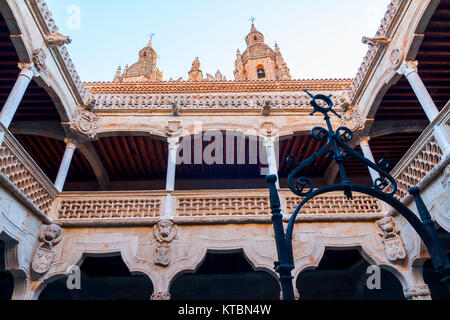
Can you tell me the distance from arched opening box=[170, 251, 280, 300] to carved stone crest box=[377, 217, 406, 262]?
3.21 metres

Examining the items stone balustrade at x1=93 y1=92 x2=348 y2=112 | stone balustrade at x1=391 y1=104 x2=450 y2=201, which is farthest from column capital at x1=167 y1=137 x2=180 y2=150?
stone balustrade at x1=391 y1=104 x2=450 y2=201

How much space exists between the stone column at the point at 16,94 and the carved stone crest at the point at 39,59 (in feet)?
0.34

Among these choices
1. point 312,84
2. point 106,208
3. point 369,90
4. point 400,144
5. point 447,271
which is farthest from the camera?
point 312,84

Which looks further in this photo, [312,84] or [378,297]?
[312,84]

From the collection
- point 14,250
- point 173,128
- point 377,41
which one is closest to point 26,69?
point 173,128

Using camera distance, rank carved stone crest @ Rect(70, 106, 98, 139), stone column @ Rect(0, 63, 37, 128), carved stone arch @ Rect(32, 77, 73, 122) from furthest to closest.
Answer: carved stone crest @ Rect(70, 106, 98, 139) < carved stone arch @ Rect(32, 77, 73, 122) < stone column @ Rect(0, 63, 37, 128)

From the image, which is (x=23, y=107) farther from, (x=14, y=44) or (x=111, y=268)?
(x=111, y=268)

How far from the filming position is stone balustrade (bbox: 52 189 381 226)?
21.0ft

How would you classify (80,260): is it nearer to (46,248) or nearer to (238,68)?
(46,248)

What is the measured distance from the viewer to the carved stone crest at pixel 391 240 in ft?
19.5

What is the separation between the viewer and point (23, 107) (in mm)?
7648

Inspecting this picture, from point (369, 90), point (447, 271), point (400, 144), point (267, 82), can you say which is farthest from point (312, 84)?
point (447, 271)

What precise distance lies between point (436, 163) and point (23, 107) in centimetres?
948

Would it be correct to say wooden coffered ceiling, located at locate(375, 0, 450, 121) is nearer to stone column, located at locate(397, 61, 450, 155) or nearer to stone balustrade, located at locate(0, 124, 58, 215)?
stone column, located at locate(397, 61, 450, 155)
